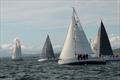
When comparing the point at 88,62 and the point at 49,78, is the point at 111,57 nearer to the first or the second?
the point at 88,62

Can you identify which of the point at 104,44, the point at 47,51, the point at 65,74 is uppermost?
the point at 104,44

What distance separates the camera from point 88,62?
10425 centimetres

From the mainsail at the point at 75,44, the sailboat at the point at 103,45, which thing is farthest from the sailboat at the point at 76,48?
the sailboat at the point at 103,45

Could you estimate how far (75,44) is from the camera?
103500 mm

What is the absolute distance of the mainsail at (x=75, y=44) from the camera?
338 feet

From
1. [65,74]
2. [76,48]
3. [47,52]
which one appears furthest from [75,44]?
[47,52]

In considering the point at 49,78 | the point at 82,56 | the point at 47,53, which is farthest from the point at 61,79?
the point at 47,53

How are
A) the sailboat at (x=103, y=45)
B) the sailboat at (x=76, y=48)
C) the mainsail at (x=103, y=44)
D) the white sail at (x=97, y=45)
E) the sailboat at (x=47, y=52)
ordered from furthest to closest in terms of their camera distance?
the sailboat at (x=47, y=52)
the white sail at (x=97, y=45)
the mainsail at (x=103, y=44)
the sailboat at (x=103, y=45)
the sailboat at (x=76, y=48)

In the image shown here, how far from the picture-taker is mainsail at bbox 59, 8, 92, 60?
103 m

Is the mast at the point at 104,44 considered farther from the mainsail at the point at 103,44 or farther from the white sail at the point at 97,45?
the white sail at the point at 97,45

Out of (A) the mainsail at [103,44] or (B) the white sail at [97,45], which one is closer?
(A) the mainsail at [103,44]

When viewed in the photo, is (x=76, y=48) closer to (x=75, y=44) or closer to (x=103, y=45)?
(x=75, y=44)

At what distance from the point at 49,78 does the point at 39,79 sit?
220 cm

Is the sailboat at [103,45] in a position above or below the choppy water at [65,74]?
above
